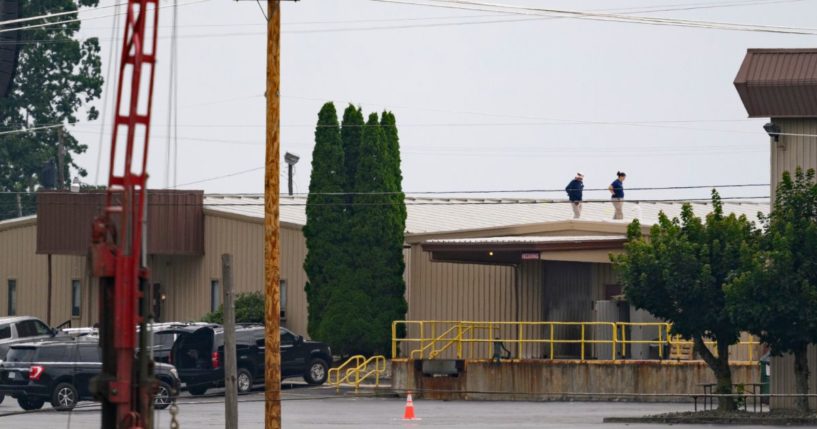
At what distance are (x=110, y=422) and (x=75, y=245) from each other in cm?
4170

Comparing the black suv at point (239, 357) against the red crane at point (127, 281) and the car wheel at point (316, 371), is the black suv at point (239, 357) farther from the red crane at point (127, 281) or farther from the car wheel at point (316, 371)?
the red crane at point (127, 281)

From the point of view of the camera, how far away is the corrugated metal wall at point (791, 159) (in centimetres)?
3650

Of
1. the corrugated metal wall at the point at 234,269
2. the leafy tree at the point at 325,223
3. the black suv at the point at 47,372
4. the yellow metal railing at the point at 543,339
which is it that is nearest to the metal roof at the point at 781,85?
the yellow metal railing at the point at 543,339

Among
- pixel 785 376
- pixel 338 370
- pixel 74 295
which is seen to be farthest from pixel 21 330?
pixel 785 376

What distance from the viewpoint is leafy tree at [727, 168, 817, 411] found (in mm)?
34406

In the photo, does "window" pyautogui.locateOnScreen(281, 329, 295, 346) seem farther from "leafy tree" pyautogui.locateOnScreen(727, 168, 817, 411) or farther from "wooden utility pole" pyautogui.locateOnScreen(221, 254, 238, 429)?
"wooden utility pole" pyautogui.locateOnScreen(221, 254, 238, 429)

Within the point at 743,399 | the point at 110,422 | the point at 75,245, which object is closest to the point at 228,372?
the point at 110,422

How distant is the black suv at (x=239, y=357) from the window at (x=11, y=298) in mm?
20155

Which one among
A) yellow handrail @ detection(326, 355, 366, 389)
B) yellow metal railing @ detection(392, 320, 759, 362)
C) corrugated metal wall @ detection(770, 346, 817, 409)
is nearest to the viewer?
corrugated metal wall @ detection(770, 346, 817, 409)

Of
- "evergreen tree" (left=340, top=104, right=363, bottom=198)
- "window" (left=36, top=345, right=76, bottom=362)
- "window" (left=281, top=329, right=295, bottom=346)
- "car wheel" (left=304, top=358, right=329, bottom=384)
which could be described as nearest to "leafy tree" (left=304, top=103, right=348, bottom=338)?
"evergreen tree" (left=340, top=104, right=363, bottom=198)

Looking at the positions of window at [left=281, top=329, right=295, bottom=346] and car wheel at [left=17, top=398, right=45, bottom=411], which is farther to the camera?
window at [left=281, top=329, right=295, bottom=346]

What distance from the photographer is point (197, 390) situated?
149 ft

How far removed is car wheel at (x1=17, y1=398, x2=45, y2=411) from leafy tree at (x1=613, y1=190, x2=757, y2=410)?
48.4 ft

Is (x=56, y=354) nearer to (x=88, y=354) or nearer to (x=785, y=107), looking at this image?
(x=88, y=354)
